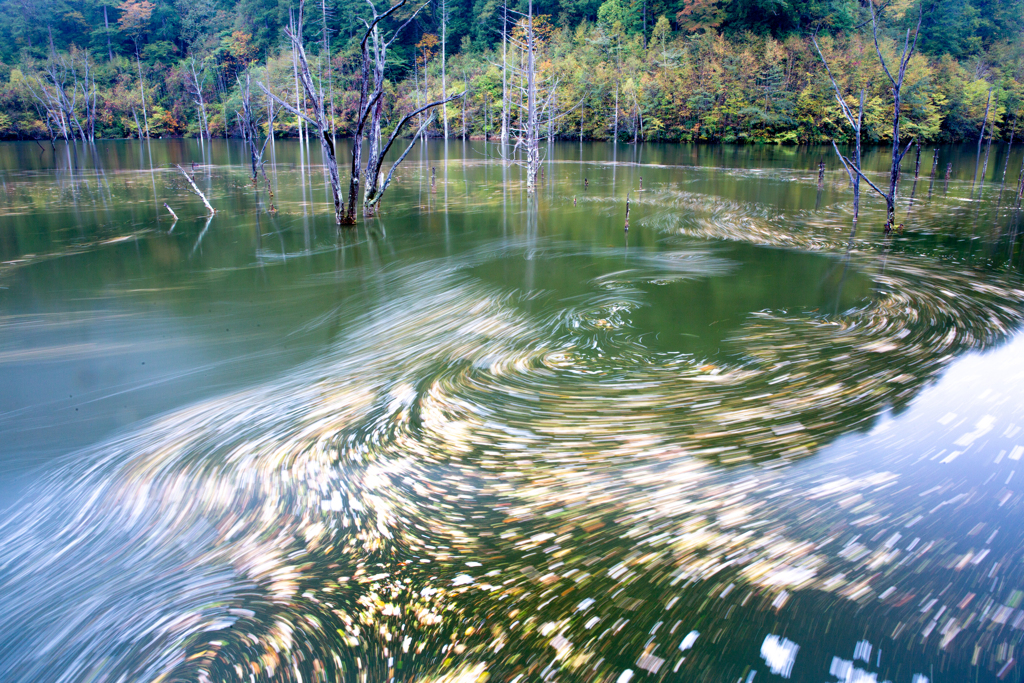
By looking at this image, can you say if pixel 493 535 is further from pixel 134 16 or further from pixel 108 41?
pixel 134 16

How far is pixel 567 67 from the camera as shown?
35.9m

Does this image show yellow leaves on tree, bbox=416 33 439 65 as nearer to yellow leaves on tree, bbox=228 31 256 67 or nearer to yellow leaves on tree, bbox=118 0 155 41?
yellow leaves on tree, bbox=228 31 256 67

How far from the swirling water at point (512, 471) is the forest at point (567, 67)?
62.5 feet

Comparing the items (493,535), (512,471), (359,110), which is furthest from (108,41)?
(493,535)

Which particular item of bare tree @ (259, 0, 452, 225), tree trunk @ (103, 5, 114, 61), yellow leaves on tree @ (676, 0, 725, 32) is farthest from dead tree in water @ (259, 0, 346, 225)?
tree trunk @ (103, 5, 114, 61)

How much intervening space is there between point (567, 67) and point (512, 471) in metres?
37.1

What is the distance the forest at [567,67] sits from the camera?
2981 centimetres

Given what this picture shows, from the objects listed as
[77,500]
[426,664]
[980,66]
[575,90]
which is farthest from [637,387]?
[980,66]

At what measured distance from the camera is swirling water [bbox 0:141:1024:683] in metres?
2.15

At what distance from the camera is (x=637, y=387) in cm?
414

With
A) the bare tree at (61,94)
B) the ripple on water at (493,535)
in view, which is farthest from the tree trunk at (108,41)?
the ripple on water at (493,535)

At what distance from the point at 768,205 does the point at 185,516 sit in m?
12.0

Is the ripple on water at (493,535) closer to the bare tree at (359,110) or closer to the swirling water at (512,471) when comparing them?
the swirling water at (512,471)

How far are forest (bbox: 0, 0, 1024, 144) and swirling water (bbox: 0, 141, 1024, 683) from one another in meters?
19.0
